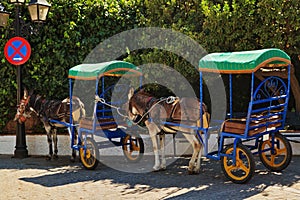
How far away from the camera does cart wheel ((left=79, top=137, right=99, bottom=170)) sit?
9.66m

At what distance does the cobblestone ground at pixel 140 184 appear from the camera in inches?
300

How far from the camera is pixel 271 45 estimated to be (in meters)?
10.4

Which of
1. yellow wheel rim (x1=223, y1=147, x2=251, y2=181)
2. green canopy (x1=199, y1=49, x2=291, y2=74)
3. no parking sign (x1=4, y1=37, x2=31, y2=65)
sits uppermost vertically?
no parking sign (x1=4, y1=37, x2=31, y2=65)

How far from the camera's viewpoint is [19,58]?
1120 centimetres

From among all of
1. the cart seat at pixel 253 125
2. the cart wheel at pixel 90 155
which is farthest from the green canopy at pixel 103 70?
the cart seat at pixel 253 125

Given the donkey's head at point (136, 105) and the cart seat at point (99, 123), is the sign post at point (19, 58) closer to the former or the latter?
the cart seat at point (99, 123)

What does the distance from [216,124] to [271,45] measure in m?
2.31

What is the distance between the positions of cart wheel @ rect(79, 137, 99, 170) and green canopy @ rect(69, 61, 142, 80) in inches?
52.2

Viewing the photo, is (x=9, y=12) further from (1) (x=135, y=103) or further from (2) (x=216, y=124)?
(2) (x=216, y=124)

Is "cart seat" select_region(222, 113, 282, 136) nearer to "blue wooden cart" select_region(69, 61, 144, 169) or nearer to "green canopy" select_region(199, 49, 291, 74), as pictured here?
"green canopy" select_region(199, 49, 291, 74)

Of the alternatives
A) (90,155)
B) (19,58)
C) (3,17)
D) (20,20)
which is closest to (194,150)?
(90,155)

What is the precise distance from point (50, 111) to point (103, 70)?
7.08ft

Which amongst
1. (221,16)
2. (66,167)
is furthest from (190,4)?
(66,167)

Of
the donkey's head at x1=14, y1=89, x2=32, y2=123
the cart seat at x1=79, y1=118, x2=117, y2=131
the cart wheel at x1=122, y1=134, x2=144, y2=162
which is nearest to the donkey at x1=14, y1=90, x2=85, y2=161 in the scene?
the donkey's head at x1=14, y1=89, x2=32, y2=123
